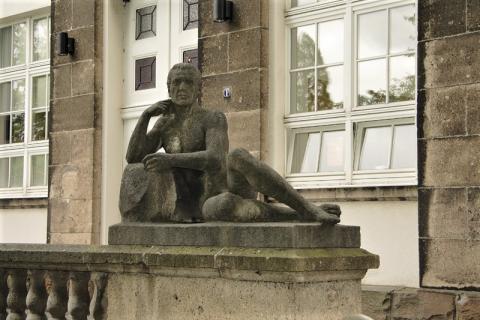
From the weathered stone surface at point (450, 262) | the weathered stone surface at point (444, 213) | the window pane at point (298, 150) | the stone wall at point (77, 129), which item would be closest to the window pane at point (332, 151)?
the window pane at point (298, 150)

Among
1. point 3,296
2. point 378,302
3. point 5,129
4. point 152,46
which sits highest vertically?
point 152,46

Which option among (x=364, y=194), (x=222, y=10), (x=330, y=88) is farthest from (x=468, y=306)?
(x=222, y=10)

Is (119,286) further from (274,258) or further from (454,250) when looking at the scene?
(454,250)

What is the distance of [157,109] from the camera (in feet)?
20.0

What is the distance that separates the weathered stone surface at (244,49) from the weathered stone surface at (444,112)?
85.8 inches

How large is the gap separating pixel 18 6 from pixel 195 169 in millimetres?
8276

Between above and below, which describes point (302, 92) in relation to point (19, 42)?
below

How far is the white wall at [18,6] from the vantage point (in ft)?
43.2

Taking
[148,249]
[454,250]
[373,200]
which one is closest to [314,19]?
[373,200]

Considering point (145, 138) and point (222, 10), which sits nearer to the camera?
point (145, 138)

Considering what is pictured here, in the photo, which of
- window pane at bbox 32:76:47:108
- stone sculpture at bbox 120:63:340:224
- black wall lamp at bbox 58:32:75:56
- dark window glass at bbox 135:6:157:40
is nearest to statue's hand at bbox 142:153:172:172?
stone sculpture at bbox 120:63:340:224

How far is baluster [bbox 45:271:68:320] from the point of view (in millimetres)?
6031

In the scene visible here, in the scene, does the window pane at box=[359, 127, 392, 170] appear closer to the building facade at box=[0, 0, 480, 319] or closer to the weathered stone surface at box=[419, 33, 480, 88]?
the building facade at box=[0, 0, 480, 319]

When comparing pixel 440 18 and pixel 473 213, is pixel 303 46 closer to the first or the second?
pixel 440 18
